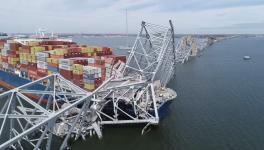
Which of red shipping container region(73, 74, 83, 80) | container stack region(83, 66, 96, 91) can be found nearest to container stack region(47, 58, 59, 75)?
red shipping container region(73, 74, 83, 80)

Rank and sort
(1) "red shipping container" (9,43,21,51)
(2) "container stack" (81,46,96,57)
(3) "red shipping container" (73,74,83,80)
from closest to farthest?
(3) "red shipping container" (73,74,83,80) < (2) "container stack" (81,46,96,57) < (1) "red shipping container" (9,43,21,51)

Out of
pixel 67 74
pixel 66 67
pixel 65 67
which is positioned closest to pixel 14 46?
pixel 65 67

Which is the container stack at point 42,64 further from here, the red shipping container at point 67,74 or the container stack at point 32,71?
the red shipping container at point 67,74

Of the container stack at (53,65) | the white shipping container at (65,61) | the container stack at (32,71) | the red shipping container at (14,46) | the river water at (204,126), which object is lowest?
the river water at (204,126)

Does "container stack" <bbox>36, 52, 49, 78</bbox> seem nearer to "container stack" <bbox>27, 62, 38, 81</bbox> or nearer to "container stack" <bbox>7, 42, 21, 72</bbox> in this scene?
"container stack" <bbox>27, 62, 38, 81</bbox>

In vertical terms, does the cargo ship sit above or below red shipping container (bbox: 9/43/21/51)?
below

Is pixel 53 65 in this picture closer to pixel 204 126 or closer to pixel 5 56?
pixel 5 56

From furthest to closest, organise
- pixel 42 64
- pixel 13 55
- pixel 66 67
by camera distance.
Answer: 1. pixel 13 55
2. pixel 42 64
3. pixel 66 67

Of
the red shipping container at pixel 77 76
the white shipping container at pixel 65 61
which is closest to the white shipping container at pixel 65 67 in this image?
the white shipping container at pixel 65 61

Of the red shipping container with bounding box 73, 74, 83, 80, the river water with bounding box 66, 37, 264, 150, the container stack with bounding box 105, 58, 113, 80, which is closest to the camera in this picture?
the river water with bounding box 66, 37, 264, 150
